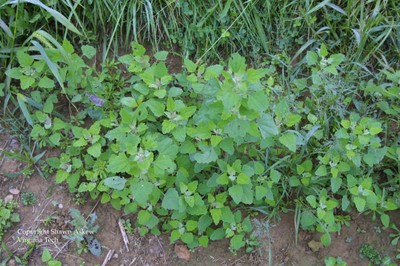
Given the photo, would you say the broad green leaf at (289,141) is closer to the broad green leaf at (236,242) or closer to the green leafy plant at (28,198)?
the broad green leaf at (236,242)

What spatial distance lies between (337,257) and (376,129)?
81 cm

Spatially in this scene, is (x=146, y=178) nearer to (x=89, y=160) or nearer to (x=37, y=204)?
(x=89, y=160)

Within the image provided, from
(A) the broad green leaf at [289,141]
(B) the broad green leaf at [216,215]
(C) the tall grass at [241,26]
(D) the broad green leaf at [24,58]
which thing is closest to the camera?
(A) the broad green leaf at [289,141]


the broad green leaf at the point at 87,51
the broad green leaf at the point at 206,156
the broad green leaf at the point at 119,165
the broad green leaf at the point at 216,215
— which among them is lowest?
the broad green leaf at the point at 216,215

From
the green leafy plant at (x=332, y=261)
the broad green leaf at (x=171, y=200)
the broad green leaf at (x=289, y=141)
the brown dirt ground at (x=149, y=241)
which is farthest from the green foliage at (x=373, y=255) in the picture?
the broad green leaf at (x=171, y=200)

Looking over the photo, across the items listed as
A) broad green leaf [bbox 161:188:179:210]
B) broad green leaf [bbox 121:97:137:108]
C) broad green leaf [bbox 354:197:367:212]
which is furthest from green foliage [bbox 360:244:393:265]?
broad green leaf [bbox 121:97:137:108]

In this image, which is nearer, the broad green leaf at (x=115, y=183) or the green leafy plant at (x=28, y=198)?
the broad green leaf at (x=115, y=183)

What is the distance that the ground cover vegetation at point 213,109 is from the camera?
2361 millimetres

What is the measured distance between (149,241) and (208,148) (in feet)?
2.41

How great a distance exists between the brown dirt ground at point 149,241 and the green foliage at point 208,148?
0.09 meters

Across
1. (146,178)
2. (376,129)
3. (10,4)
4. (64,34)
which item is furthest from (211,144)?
(10,4)

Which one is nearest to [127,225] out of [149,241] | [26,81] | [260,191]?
[149,241]

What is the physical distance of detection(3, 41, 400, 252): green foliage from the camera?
7.62 feet

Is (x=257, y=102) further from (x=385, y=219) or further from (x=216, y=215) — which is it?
(x=385, y=219)
